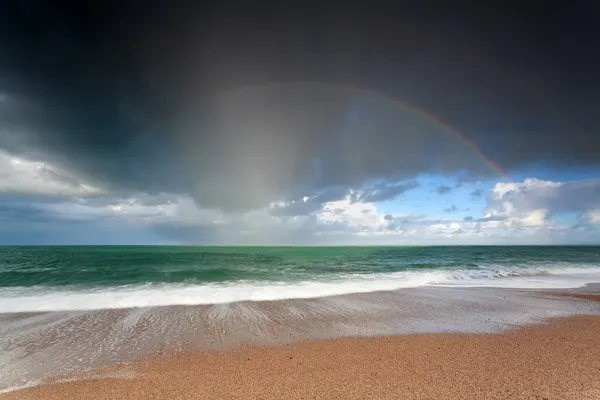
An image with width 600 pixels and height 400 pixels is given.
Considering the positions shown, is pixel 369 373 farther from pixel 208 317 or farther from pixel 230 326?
pixel 208 317

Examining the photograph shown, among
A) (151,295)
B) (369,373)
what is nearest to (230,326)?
(369,373)

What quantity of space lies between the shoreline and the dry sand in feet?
1.93

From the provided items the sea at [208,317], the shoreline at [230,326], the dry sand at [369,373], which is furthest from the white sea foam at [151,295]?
the dry sand at [369,373]

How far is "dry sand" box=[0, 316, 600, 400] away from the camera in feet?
17.2

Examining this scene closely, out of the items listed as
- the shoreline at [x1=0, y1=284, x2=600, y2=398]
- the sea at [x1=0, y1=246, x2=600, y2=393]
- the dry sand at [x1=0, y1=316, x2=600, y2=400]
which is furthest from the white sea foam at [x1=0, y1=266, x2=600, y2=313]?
the dry sand at [x1=0, y1=316, x2=600, y2=400]

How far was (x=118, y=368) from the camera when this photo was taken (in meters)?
6.66

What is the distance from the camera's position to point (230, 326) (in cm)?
995

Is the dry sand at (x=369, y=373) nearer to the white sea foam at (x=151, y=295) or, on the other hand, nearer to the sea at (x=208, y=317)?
the sea at (x=208, y=317)

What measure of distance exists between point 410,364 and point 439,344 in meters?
1.86

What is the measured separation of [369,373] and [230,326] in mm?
5387

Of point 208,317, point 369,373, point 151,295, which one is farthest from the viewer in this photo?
point 151,295

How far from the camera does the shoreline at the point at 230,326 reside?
7.32 m

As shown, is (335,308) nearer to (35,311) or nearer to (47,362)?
(47,362)

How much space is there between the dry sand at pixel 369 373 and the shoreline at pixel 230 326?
0.59 m
